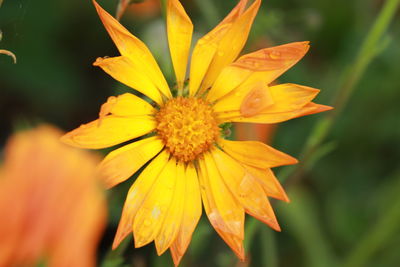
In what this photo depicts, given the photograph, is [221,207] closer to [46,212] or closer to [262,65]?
[262,65]

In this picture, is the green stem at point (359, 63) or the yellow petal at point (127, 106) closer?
the yellow petal at point (127, 106)

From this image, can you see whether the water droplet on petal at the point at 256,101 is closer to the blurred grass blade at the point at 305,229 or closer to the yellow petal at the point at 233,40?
the yellow petal at the point at 233,40

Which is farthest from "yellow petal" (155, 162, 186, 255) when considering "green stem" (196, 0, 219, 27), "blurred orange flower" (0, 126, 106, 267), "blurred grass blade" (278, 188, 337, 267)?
"blurred grass blade" (278, 188, 337, 267)

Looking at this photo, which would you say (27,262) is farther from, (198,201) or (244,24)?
(244,24)

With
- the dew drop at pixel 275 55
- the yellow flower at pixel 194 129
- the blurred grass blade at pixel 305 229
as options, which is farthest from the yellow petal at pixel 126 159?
the blurred grass blade at pixel 305 229

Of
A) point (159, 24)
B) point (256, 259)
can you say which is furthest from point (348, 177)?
point (159, 24)

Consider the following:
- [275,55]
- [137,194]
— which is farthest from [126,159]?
[275,55]
